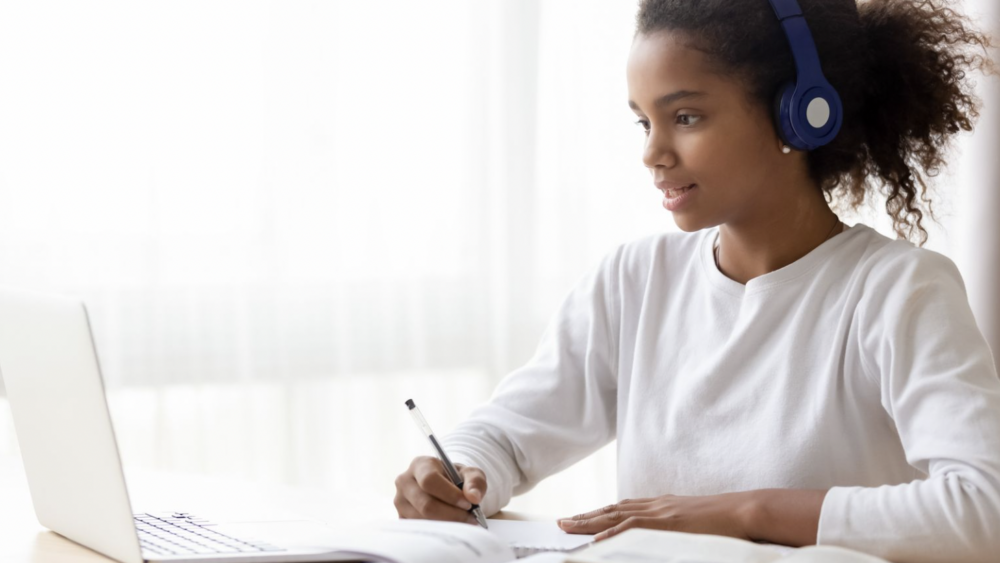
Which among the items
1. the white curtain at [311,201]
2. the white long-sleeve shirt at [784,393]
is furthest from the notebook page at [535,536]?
the white curtain at [311,201]

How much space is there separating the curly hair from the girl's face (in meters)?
0.02

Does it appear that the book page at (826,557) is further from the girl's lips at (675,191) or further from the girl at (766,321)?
the girl's lips at (675,191)

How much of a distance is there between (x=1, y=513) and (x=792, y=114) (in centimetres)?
96

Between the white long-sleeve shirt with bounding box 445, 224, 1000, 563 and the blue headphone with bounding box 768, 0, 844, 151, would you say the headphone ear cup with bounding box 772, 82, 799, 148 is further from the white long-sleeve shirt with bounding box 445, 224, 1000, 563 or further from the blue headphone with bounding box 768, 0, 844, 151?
the white long-sleeve shirt with bounding box 445, 224, 1000, 563

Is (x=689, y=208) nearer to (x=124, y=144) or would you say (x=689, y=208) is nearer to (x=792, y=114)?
(x=792, y=114)

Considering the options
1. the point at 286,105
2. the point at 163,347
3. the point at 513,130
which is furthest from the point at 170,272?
the point at 513,130

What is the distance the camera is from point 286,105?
2.19m

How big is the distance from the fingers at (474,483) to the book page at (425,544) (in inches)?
5.9

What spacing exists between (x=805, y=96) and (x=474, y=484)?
21.0 inches

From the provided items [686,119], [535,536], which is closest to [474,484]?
[535,536]

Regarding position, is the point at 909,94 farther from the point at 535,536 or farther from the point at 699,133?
the point at 535,536

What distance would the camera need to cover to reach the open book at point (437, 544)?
0.73 metres

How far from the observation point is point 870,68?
113cm

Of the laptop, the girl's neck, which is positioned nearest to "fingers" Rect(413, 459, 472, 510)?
the laptop
